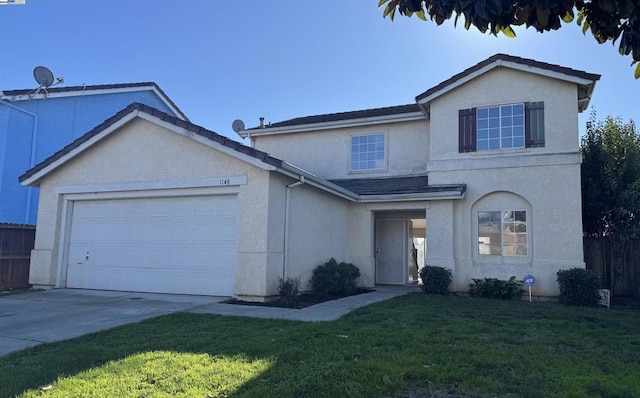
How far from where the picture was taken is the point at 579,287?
1172 cm

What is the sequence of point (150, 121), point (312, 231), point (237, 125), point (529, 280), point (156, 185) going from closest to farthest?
point (529, 280) → point (156, 185) → point (150, 121) → point (312, 231) → point (237, 125)

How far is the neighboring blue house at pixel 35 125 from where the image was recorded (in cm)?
1753

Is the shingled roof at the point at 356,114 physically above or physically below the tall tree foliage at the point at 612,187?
above

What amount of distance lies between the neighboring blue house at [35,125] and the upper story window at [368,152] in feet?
39.4

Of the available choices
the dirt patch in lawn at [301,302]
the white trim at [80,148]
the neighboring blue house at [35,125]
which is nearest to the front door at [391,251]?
the dirt patch in lawn at [301,302]

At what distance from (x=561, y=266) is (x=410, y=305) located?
5023mm

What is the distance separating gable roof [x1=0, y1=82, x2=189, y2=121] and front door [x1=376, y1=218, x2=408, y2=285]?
13.6 m

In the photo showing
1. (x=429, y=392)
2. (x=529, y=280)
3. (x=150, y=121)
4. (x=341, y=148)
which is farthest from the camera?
(x=341, y=148)

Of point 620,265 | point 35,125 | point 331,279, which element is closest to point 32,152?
point 35,125

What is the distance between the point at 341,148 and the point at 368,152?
104cm

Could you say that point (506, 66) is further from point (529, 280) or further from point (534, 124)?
point (529, 280)

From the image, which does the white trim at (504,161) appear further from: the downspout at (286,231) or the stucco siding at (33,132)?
the stucco siding at (33,132)

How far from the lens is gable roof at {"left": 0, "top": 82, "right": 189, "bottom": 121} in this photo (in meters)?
17.8

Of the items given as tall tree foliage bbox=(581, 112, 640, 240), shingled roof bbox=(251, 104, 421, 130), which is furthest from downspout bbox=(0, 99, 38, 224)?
tall tree foliage bbox=(581, 112, 640, 240)
